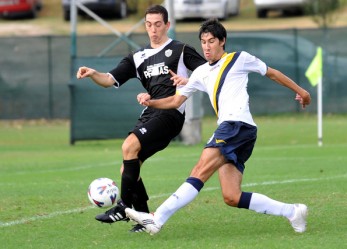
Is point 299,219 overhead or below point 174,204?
below

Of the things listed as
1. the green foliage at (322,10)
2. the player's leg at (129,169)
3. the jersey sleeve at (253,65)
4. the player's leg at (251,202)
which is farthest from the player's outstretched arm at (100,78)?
the green foliage at (322,10)

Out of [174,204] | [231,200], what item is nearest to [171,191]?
[231,200]

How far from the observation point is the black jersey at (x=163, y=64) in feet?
29.6

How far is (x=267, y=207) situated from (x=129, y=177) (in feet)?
4.53

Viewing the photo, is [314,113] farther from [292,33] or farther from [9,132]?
[9,132]

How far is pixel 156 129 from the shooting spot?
349 inches

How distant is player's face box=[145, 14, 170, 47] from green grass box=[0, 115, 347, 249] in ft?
5.89

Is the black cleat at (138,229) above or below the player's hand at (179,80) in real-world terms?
below

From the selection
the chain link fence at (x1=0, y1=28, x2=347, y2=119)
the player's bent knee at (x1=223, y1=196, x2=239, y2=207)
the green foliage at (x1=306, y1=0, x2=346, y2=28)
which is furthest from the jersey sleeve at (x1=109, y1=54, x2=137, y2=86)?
the green foliage at (x1=306, y1=0, x2=346, y2=28)

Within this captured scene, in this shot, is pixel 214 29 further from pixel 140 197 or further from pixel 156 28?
pixel 140 197

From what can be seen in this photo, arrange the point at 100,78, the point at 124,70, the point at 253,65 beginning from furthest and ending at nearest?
the point at 124,70, the point at 100,78, the point at 253,65

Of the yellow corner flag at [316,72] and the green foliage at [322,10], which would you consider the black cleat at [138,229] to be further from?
the green foliage at [322,10]

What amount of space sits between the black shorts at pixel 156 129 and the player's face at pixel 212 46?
861 mm

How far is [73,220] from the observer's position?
31.4 feet
